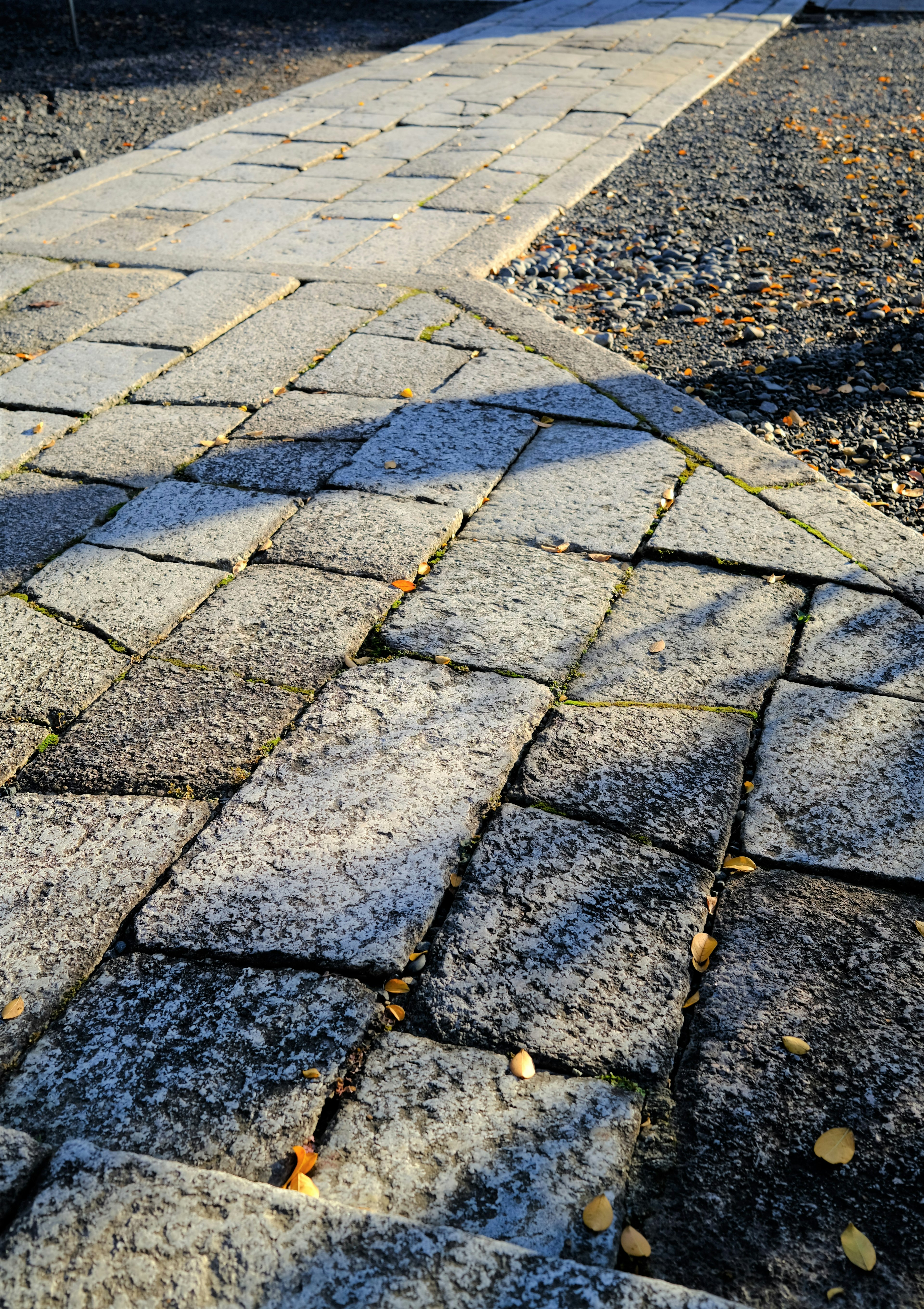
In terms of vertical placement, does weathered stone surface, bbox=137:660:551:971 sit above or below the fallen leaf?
above

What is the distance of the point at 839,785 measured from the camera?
1.91 meters

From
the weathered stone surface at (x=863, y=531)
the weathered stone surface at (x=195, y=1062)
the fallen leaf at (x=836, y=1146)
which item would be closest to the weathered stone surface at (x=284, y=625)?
the weathered stone surface at (x=195, y=1062)

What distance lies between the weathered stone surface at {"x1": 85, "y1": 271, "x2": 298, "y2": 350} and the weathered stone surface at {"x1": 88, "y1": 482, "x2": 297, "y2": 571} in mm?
1120

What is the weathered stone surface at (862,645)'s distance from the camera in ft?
7.14

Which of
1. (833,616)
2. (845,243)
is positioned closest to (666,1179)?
(833,616)

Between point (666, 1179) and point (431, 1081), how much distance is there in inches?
13.8

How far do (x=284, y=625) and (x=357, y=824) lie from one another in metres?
0.70

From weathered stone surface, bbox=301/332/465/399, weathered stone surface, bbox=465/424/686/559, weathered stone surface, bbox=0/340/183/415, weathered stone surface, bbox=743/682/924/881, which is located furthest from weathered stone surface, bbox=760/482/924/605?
weathered stone surface, bbox=0/340/183/415

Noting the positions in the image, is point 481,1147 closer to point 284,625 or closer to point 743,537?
point 284,625

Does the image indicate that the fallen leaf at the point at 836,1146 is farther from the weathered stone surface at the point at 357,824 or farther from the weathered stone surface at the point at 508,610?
the weathered stone surface at the point at 508,610

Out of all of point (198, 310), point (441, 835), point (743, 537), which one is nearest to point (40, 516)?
point (198, 310)

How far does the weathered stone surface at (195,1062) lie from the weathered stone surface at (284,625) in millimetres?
788

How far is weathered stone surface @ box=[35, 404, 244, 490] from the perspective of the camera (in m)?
3.00

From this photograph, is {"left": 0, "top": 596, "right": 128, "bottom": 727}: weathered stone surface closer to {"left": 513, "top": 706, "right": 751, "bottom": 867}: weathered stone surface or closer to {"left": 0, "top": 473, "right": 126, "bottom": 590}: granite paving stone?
{"left": 0, "top": 473, "right": 126, "bottom": 590}: granite paving stone
